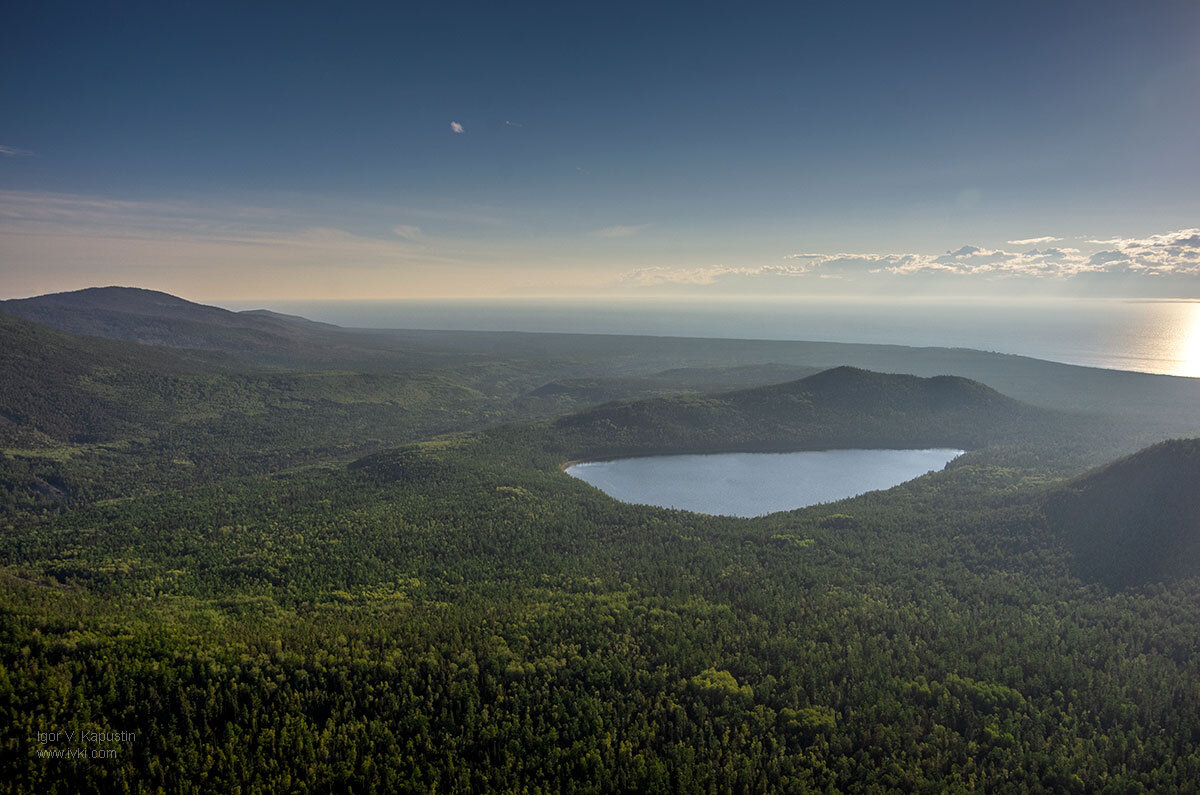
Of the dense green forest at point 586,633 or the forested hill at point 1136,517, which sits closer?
the dense green forest at point 586,633

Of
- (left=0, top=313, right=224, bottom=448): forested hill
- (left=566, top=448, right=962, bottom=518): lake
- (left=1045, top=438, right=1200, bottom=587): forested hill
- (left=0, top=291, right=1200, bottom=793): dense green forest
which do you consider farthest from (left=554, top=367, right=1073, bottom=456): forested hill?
(left=0, top=313, right=224, bottom=448): forested hill

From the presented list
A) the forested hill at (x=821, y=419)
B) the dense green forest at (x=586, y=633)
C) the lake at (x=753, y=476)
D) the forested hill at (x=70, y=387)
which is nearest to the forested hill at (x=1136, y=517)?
the dense green forest at (x=586, y=633)

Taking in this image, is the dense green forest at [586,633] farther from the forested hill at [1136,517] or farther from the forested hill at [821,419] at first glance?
the forested hill at [821,419]

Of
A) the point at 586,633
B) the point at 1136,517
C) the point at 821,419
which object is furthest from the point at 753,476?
the point at 586,633

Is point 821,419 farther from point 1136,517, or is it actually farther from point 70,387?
point 70,387

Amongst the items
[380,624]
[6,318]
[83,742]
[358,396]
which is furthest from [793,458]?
[6,318]

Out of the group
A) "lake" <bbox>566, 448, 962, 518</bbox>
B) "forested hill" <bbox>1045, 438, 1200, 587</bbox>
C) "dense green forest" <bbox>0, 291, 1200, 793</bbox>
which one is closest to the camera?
"dense green forest" <bbox>0, 291, 1200, 793</bbox>

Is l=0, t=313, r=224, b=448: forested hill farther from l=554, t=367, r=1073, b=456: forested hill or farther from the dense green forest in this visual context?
l=554, t=367, r=1073, b=456: forested hill
